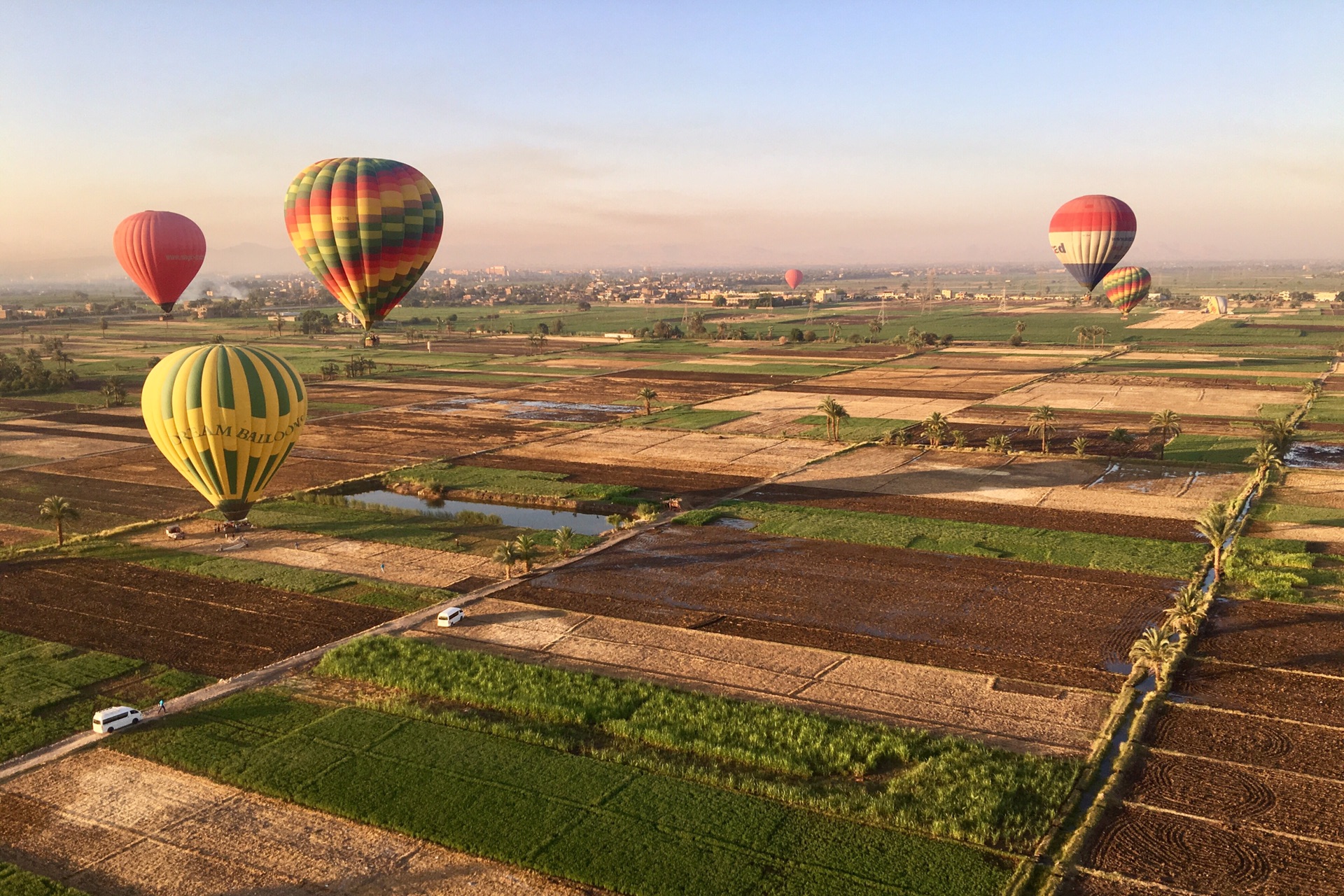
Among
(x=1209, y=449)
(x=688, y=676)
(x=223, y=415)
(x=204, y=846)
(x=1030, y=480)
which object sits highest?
(x=223, y=415)

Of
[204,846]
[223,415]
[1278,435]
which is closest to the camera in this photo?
[204,846]

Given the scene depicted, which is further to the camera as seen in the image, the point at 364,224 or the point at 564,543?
the point at 364,224

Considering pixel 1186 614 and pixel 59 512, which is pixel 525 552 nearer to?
pixel 59 512

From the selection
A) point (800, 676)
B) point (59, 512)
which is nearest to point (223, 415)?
point (59, 512)

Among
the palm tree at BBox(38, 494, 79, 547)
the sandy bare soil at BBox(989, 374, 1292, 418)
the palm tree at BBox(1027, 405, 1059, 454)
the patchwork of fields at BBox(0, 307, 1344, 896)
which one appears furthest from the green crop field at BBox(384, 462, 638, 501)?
the sandy bare soil at BBox(989, 374, 1292, 418)

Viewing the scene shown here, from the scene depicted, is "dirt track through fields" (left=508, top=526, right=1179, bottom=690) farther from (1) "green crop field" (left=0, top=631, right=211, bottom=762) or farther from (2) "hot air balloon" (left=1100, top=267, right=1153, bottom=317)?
(2) "hot air balloon" (left=1100, top=267, right=1153, bottom=317)

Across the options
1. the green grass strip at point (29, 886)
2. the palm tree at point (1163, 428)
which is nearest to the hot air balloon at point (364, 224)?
the green grass strip at point (29, 886)
